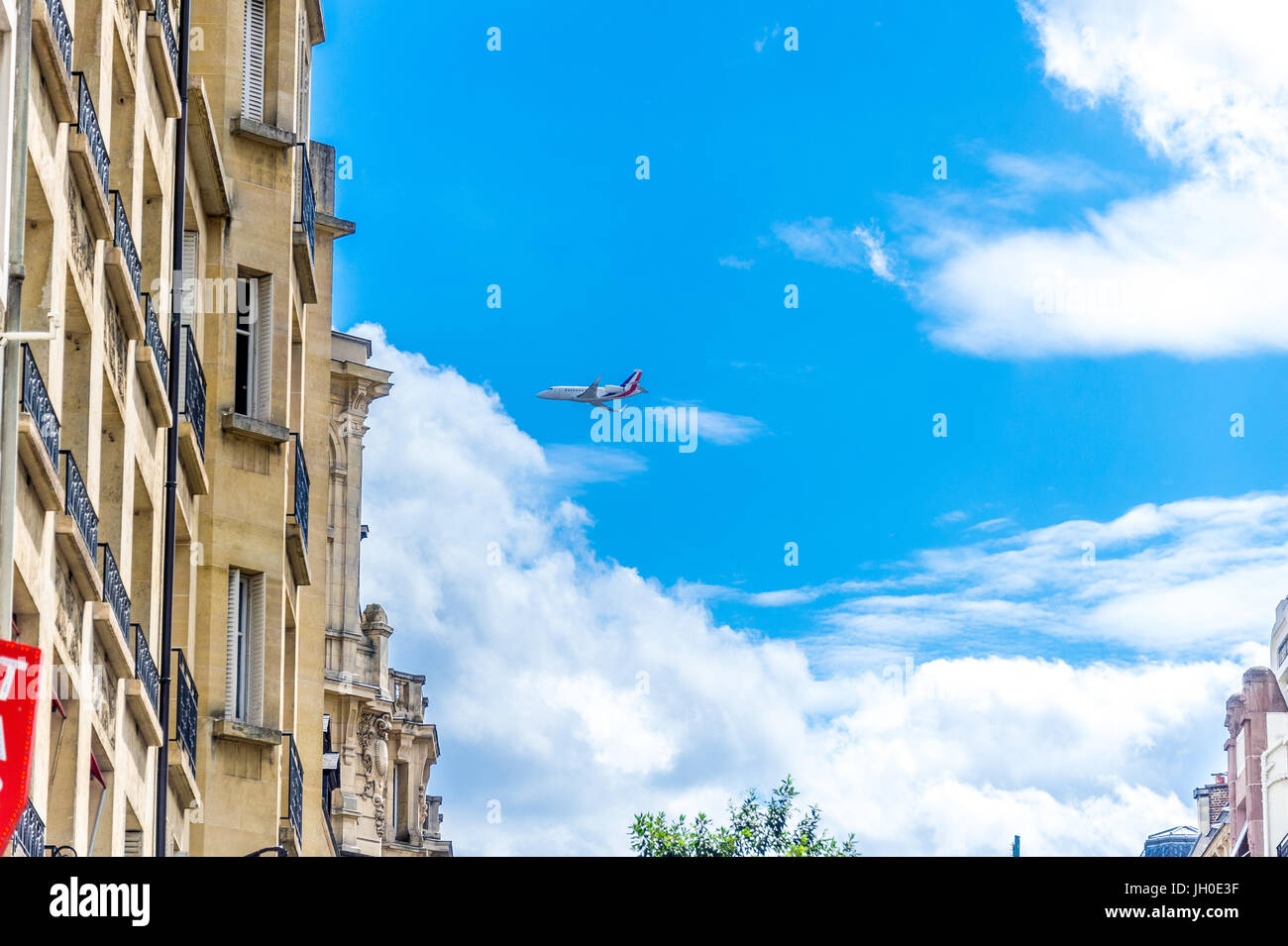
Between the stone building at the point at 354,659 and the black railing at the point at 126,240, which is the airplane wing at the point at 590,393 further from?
the black railing at the point at 126,240

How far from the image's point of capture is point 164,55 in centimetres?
2998

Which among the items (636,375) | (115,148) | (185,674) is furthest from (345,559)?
(636,375)

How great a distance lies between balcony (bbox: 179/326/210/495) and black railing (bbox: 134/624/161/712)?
12.6ft

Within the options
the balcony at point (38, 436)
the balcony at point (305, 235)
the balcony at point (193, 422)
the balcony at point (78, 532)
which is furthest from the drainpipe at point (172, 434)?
the balcony at point (38, 436)

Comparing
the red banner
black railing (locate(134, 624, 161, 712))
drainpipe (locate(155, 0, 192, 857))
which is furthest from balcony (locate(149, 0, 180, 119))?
the red banner

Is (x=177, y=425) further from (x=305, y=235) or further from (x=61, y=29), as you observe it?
(x=61, y=29)

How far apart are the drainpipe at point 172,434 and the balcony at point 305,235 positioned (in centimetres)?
624

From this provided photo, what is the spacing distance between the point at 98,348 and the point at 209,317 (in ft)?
32.9

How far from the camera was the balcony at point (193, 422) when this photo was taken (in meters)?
32.6

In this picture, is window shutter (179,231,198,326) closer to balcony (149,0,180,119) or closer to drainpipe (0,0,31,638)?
balcony (149,0,180,119)

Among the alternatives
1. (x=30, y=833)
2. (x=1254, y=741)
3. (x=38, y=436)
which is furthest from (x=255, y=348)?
(x=1254, y=741)

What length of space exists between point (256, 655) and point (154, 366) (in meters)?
8.73

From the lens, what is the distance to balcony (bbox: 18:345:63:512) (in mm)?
21531
